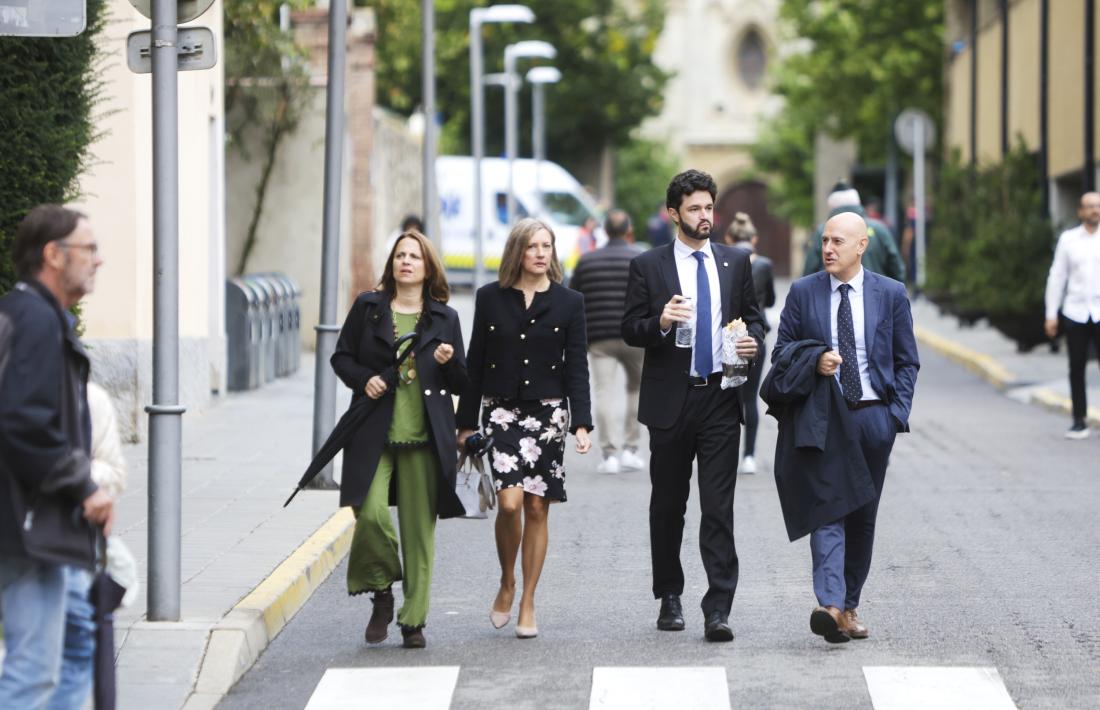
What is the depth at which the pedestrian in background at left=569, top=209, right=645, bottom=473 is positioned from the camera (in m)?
15.2

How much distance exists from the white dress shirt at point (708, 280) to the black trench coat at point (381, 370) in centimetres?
95

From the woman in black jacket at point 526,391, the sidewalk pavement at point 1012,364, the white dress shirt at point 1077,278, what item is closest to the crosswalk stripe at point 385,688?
the woman in black jacket at point 526,391

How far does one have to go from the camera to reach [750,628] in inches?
346

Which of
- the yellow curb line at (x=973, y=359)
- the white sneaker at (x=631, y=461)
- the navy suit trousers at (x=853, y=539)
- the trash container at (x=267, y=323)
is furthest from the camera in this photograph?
the yellow curb line at (x=973, y=359)

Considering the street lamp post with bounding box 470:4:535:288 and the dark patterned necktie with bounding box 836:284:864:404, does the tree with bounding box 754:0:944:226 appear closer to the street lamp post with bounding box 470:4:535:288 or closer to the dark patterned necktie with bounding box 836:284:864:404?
the street lamp post with bounding box 470:4:535:288

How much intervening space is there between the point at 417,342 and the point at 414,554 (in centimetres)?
85

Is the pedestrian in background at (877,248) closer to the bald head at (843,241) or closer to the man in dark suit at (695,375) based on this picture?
the man in dark suit at (695,375)

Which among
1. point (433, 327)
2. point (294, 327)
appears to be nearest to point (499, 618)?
point (433, 327)

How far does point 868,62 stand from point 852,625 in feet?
156

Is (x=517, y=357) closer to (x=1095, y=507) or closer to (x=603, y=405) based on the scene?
(x=1095, y=507)

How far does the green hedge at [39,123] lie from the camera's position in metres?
10.5

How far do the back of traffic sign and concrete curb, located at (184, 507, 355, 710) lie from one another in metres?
2.40

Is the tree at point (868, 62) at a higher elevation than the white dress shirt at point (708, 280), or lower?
higher

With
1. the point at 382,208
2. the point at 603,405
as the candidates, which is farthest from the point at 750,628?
the point at 382,208
